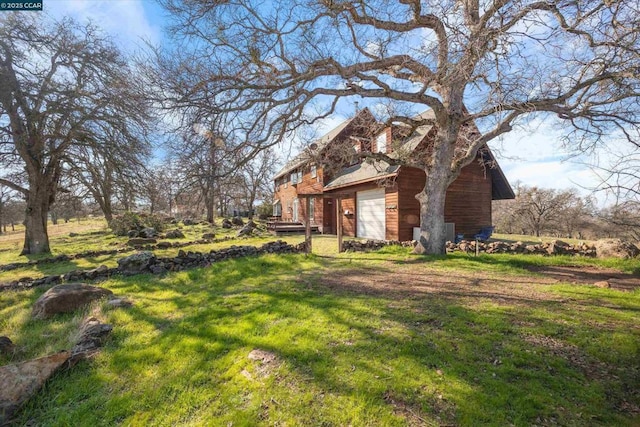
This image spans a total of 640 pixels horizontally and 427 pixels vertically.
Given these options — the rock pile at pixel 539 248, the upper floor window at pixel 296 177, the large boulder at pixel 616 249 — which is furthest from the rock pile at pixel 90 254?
the large boulder at pixel 616 249

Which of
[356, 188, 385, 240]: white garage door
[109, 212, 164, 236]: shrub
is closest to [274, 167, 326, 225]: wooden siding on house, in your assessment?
[356, 188, 385, 240]: white garage door

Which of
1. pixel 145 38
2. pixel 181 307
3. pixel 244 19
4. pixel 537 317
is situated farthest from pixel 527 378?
pixel 145 38

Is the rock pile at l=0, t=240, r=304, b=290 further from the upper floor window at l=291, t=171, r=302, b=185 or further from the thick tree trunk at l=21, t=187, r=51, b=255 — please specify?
the upper floor window at l=291, t=171, r=302, b=185

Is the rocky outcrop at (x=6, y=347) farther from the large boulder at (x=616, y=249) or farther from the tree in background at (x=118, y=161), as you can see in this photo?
the large boulder at (x=616, y=249)

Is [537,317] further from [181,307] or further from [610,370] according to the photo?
[181,307]

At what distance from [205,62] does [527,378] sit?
8671 mm

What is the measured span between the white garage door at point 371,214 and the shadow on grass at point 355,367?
9501 millimetres

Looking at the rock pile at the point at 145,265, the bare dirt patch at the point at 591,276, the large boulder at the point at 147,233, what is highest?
the large boulder at the point at 147,233

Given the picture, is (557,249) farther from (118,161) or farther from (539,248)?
(118,161)

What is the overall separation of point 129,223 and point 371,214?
16.4 m

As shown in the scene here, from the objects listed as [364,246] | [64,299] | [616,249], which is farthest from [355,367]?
[616,249]

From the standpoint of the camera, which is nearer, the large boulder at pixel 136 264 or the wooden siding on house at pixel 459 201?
the large boulder at pixel 136 264

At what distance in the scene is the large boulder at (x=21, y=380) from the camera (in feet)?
9.02

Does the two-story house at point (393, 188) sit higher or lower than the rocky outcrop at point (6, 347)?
higher
